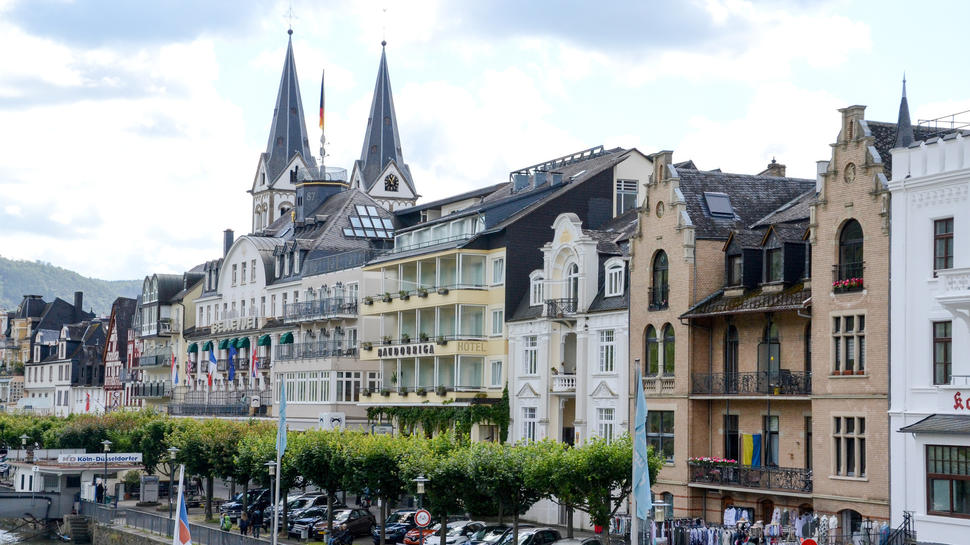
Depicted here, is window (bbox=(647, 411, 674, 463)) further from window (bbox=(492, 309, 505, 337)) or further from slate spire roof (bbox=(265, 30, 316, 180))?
slate spire roof (bbox=(265, 30, 316, 180))

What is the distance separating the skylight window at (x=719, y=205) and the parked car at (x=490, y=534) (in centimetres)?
1631

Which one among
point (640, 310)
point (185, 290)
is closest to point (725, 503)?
point (640, 310)

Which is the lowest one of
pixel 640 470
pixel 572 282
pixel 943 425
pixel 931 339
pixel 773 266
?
pixel 640 470

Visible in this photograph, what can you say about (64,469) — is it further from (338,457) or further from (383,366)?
(338,457)

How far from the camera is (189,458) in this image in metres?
88.4

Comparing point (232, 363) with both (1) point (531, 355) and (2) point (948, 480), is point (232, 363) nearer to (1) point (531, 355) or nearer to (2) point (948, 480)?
(1) point (531, 355)

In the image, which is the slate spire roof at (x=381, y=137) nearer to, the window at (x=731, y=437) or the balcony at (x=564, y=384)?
the balcony at (x=564, y=384)

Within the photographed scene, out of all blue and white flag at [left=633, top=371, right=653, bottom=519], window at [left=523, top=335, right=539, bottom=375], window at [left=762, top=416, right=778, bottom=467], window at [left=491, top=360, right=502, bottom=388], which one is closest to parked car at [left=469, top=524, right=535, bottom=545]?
window at [left=762, top=416, right=778, bottom=467]

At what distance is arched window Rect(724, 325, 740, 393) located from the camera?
200ft

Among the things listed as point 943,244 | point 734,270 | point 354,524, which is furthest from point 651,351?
point 943,244

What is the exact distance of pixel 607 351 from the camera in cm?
7006

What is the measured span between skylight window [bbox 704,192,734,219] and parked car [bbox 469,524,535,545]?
16308 mm

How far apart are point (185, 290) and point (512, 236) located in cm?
6039

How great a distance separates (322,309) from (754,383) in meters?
46.1
